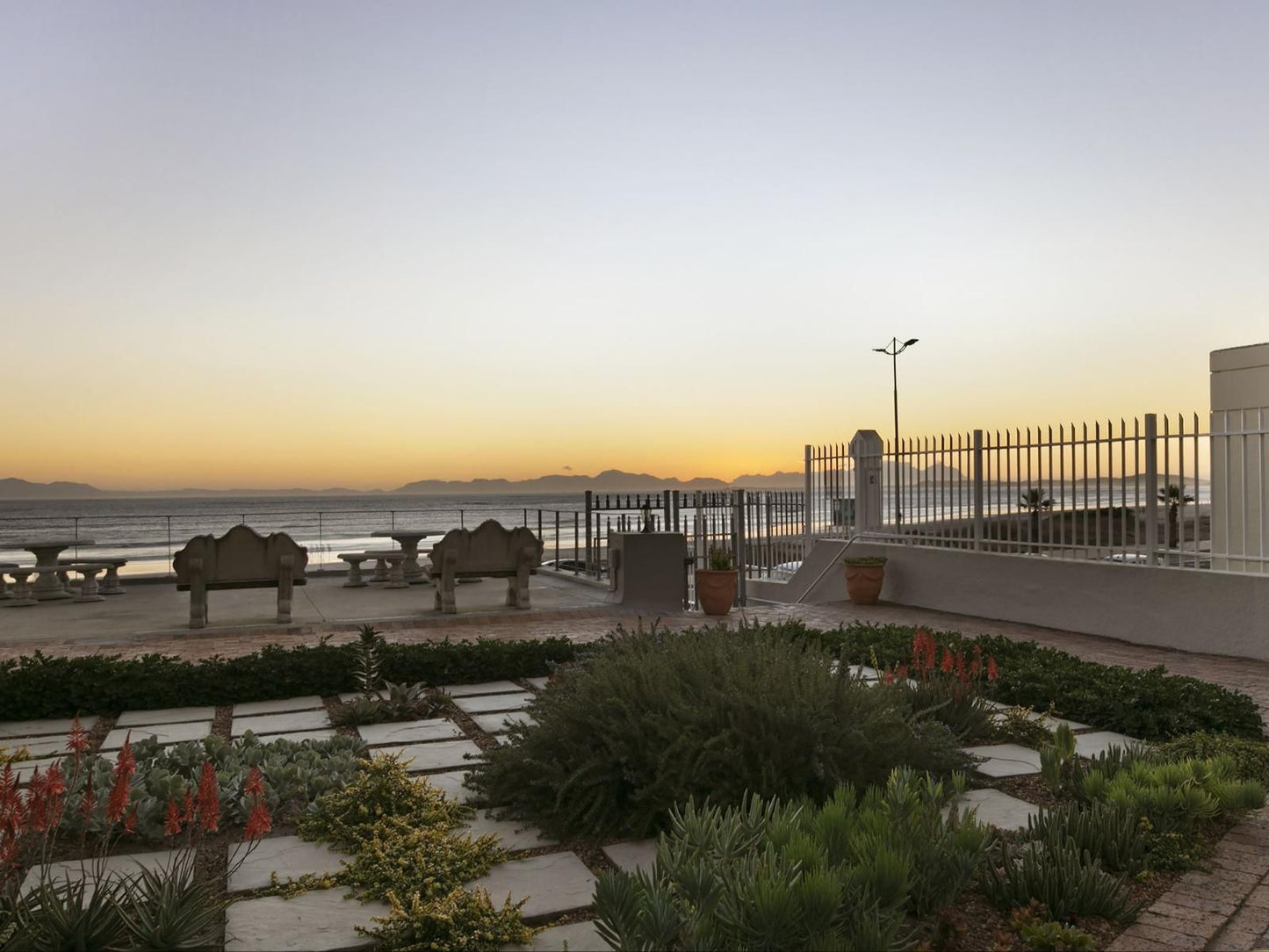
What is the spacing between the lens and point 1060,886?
2.61m

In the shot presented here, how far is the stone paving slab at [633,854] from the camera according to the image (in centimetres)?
312

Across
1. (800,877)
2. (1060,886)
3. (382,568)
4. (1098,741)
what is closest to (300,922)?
(800,877)

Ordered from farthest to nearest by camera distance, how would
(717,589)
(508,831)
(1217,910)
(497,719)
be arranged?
(717,589) < (497,719) < (508,831) < (1217,910)

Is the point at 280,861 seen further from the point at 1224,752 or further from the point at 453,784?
the point at 1224,752

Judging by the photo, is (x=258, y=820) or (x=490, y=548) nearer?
(x=258, y=820)

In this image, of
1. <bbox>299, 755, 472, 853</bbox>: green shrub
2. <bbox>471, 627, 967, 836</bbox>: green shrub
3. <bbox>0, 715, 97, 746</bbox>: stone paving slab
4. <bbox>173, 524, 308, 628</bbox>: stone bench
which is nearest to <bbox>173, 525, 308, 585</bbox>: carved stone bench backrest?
<bbox>173, 524, 308, 628</bbox>: stone bench

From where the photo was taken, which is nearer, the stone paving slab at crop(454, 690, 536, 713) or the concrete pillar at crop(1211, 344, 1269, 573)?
the stone paving slab at crop(454, 690, 536, 713)

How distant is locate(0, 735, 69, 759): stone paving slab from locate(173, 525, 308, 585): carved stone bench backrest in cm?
383

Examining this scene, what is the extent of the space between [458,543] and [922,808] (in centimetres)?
768

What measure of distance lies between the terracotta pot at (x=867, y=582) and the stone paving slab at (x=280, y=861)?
904 centimetres

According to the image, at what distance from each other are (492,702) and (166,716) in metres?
1.98

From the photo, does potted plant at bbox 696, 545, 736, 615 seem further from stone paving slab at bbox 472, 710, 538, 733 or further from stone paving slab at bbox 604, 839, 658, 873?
stone paving slab at bbox 604, 839, 658, 873

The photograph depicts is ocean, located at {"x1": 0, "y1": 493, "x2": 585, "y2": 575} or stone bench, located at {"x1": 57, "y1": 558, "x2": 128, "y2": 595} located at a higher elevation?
stone bench, located at {"x1": 57, "y1": 558, "x2": 128, "y2": 595}

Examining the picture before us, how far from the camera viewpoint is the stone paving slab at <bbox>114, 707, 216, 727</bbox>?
5410 millimetres
